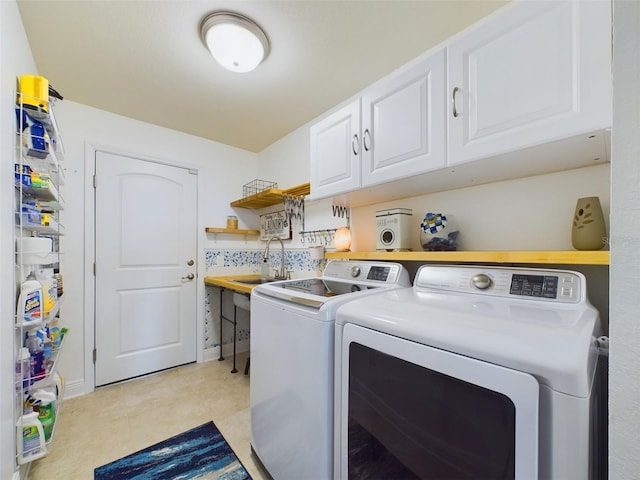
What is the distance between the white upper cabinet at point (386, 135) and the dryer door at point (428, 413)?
86 centimetres

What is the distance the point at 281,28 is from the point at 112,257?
7.40 feet

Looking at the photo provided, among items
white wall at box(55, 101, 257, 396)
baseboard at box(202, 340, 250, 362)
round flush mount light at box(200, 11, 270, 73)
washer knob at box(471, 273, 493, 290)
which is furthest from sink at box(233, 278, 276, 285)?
washer knob at box(471, 273, 493, 290)

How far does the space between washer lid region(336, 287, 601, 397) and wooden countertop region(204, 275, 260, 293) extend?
132 cm

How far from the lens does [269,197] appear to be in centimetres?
268

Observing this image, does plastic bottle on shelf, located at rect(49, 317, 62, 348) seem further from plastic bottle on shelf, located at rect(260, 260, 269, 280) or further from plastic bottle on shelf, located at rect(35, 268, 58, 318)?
plastic bottle on shelf, located at rect(260, 260, 269, 280)

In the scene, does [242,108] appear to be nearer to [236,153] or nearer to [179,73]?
[179,73]

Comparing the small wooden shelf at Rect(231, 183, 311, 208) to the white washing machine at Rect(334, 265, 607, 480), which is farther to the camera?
the small wooden shelf at Rect(231, 183, 311, 208)

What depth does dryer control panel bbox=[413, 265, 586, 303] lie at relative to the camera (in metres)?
0.93

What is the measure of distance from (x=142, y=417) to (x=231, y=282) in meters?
1.12

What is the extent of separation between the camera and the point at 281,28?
1.49 meters

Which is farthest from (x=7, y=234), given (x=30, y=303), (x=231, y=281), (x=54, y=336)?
(x=231, y=281)

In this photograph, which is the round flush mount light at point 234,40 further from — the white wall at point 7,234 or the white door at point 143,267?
the white door at point 143,267

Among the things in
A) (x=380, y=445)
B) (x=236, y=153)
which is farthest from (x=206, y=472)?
(x=236, y=153)

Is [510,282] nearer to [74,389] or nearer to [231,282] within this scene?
[231,282]
